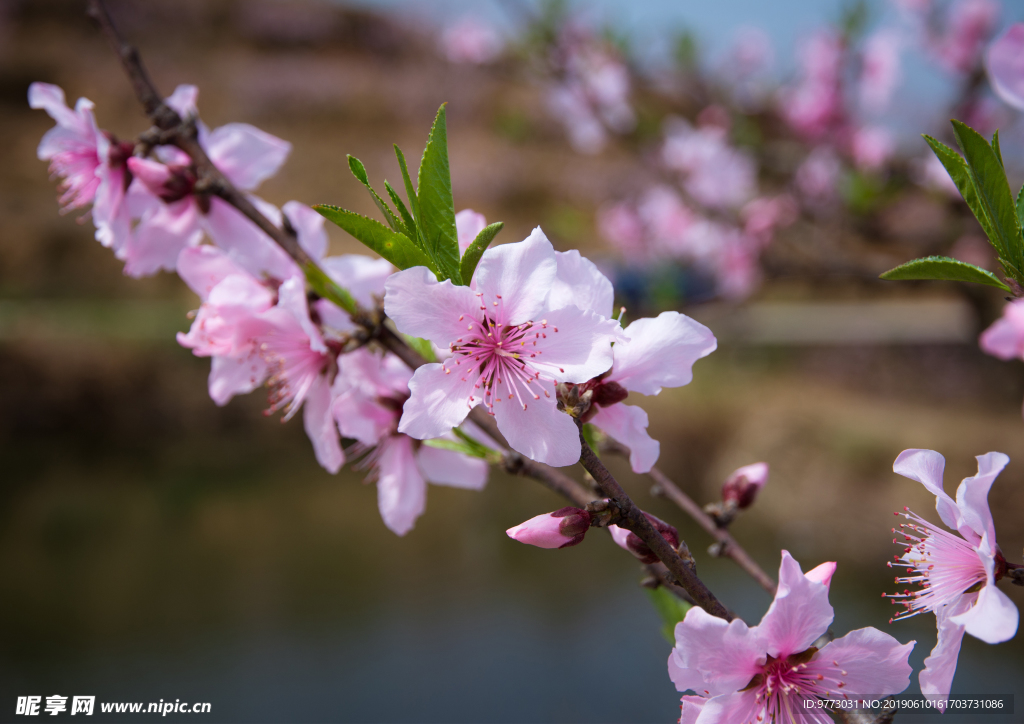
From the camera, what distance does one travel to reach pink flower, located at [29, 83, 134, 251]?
693 mm

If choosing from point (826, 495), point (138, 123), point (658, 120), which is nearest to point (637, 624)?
point (826, 495)

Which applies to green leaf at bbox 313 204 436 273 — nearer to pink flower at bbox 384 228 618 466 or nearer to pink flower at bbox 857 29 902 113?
pink flower at bbox 384 228 618 466

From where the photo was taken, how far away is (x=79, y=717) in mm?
2752

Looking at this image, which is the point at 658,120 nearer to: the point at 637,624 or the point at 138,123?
the point at 637,624

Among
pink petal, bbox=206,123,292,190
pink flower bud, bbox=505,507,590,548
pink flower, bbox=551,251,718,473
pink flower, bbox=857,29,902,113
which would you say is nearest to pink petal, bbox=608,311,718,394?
pink flower, bbox=551,251,718,473

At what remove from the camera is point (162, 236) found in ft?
2.43

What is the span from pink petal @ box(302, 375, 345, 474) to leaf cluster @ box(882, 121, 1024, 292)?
46 centimetres

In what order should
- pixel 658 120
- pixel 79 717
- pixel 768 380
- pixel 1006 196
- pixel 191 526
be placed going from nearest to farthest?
1. pixel 1006 196
2. pixel 658 120
3. pixel 79 717
4. pixel 191 526
5. pixel 768 380

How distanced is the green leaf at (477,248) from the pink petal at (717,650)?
26 cm

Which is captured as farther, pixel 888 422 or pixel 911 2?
pixel 888 422

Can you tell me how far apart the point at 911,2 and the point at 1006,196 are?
2.37 meters

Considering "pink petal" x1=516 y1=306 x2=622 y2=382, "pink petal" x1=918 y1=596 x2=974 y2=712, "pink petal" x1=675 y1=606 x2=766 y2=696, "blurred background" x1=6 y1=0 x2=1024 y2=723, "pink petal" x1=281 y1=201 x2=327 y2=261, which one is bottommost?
"pink petal" x1=918 y1=596 x2=974 y2=712

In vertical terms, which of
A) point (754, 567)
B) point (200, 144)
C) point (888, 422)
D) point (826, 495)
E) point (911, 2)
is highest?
point (911, 2)

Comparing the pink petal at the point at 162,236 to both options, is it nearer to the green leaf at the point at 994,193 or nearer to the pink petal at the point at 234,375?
the pink petal at the point at 234,375
